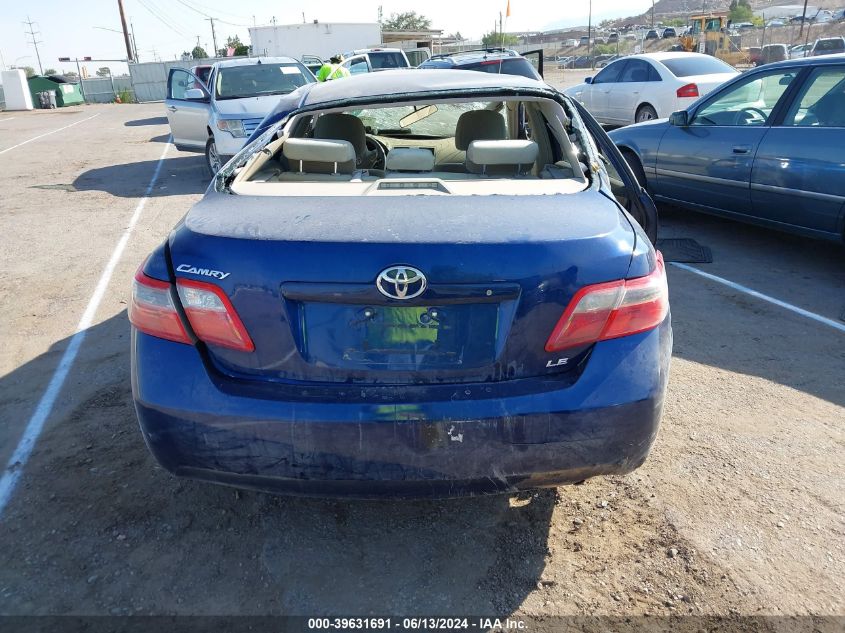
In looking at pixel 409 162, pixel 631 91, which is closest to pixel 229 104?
pixel 631 91

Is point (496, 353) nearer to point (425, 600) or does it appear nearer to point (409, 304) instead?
point (409, 304)

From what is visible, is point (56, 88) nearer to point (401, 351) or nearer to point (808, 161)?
point (808, 161)

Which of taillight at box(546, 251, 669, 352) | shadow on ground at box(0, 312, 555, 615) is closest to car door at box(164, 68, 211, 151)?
shadow on ground at box(0, 312, 555, 615)

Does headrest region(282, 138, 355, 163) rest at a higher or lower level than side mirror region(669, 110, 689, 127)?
higher

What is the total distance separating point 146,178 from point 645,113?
8.94 metres

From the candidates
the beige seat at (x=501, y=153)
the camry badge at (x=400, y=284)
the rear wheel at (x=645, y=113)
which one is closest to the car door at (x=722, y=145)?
the beige seat at (x=501, y=153)

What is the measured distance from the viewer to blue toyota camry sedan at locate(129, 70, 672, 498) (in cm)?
207

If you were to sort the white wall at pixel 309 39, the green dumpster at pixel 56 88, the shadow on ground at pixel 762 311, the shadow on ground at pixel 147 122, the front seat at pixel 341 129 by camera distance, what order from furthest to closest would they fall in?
the white wall at pixel 309 39, the green dumpster at pixel 56 88, the shadow on ground at pixel 147 122, the shadow on ground at pixel 762 311, the front seat at pixel 341 129

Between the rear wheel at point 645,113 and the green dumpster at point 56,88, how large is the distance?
37.1 metres

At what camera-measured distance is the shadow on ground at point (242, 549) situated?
2332mm

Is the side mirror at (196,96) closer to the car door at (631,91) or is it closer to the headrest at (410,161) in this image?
the car door at (631,91)

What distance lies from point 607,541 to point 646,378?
0.77m

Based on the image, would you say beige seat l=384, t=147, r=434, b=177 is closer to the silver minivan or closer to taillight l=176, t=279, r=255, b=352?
taillight l=176, t=279, r=255, b=352

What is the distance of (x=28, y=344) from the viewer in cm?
460
